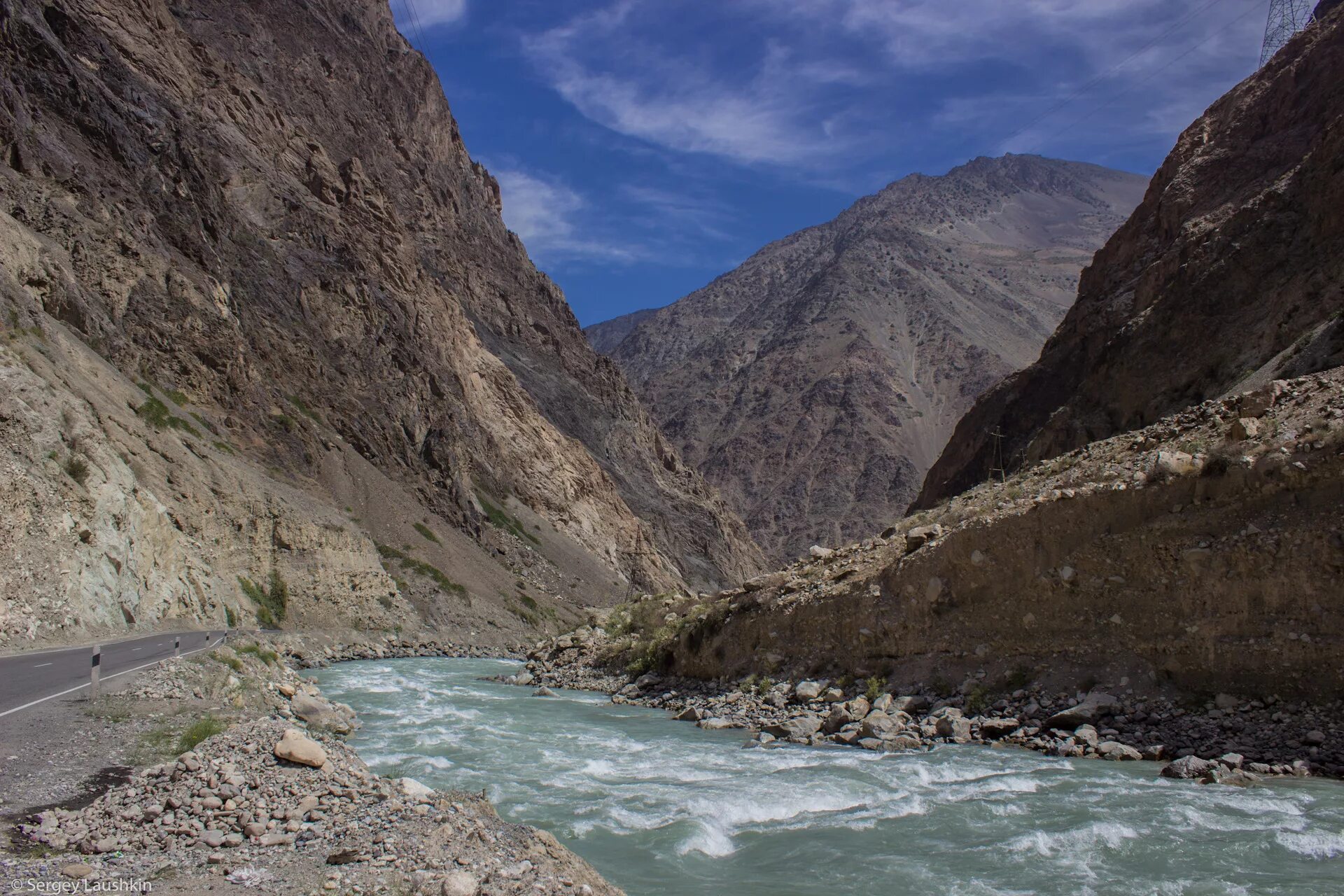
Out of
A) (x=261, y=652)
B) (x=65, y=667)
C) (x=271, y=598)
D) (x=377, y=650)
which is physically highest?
(x=65, y=667)

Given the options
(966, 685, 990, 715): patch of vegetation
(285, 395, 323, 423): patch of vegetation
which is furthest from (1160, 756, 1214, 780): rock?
(285, 395, 323, 423): patch of vegetation

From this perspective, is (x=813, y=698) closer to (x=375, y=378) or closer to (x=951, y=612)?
(x=951, y=612)

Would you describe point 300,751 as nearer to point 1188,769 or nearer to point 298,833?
point 298,833

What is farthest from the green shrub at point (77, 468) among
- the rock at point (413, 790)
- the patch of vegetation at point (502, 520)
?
the patch of vegetation at point (502, 520)

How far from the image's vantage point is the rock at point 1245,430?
1516 centimetres

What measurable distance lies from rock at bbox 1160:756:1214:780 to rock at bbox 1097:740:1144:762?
100 centimetres

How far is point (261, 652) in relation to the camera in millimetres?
21109

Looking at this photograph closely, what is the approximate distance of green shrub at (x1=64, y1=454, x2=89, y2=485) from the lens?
2334 centimetres

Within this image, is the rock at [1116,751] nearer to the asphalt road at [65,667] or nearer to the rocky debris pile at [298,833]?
the rocky debris pile at [298,833]

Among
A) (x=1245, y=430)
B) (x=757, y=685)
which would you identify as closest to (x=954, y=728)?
(x=757, y=685)

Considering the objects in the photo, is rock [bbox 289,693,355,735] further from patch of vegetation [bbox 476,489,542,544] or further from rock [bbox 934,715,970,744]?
patch of vegetation [bbox 476,489,542,544]

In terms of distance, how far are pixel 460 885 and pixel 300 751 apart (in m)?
3.63

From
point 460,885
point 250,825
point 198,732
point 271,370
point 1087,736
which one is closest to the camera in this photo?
point 460,885

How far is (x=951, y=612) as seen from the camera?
61.3 ft
